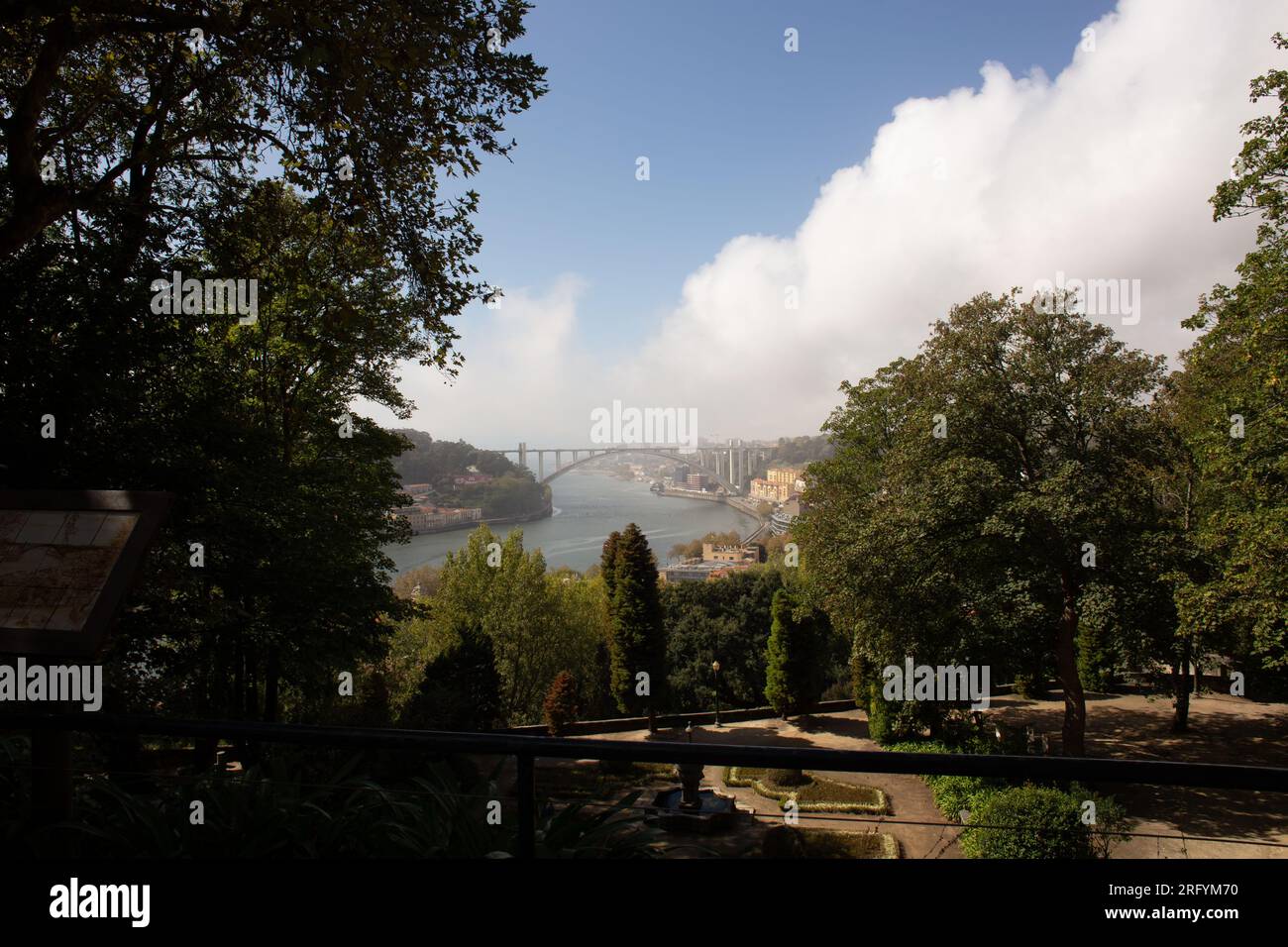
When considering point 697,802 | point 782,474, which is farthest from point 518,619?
point 782,474

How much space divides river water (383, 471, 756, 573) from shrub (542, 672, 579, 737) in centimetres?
1998

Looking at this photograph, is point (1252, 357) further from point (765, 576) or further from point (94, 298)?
point (765, 576)

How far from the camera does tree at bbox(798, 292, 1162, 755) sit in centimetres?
1153

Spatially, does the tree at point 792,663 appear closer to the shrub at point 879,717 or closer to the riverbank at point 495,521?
the shrub at point 879,717

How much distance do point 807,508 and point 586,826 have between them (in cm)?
1590

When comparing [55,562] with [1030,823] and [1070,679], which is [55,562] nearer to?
[1030,823]

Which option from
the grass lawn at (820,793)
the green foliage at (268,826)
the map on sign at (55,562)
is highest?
the map on sign at (55,562)

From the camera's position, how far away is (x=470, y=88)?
5645 millimetres

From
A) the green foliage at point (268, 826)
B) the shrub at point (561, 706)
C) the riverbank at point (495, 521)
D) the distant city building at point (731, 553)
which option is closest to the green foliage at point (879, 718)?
the shrub at point (561, 706)

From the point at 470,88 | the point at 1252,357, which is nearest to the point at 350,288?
the point at 470,88

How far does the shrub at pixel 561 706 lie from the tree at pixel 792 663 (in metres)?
5.93

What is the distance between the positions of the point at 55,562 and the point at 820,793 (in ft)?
46.4

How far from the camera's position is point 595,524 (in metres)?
77.8

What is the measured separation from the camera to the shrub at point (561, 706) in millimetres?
18719
